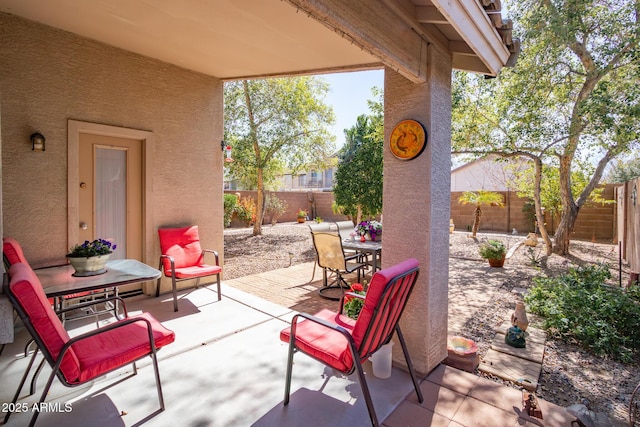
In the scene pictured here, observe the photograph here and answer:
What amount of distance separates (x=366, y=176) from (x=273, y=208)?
721cm

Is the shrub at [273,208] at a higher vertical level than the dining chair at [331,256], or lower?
higher

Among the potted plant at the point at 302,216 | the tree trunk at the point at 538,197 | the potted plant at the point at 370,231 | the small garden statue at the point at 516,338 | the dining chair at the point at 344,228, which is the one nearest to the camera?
the small garden statue at the point at 516,338

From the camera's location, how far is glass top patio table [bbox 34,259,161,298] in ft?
8.56

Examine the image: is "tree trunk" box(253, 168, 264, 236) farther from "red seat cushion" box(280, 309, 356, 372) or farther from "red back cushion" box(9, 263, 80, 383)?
"red back cushion" box(9, 263, 80, 383)

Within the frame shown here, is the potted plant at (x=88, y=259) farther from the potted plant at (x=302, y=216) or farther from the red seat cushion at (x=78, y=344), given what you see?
the potted plant at (x=302, y=216)

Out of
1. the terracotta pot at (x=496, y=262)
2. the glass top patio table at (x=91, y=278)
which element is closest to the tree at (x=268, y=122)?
the terracotta pot at (x=496, y=262)

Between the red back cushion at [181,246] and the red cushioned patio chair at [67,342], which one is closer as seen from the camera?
the red cushioned patio chair at [67,342]

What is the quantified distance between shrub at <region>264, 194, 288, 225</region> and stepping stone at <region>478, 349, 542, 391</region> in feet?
42.0

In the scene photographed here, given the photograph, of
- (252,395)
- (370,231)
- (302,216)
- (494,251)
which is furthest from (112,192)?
(302,216)

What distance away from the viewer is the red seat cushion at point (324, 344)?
2.00 metres

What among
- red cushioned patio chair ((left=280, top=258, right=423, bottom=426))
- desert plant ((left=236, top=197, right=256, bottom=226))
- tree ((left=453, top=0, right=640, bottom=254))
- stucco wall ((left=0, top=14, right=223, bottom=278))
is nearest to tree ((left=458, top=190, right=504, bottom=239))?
tree ((left=453, top=0, right=640, bottom=254))

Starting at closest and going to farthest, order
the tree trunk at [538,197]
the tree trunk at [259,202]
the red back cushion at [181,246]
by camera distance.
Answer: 1. the red back cushion at [181,246]
2. the tree trunk at [538,197]
3. the tree trunk at [259,202]

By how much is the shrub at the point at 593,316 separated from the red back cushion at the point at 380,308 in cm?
265

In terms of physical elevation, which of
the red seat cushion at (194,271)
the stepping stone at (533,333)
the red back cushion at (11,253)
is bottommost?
the stepping stone at (533,333)
